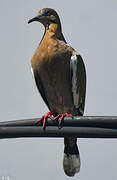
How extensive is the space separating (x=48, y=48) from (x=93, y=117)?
1.88m

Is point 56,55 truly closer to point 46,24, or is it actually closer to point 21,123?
point 46,24

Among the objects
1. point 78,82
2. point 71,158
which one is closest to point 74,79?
point 78,82

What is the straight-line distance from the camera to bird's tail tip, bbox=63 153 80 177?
3.69m

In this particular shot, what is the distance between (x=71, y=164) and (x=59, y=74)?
0.92 metres

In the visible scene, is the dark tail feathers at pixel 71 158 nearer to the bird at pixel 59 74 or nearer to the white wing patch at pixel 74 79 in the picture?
the bird at pixel 59 74

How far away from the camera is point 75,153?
3.81 metres

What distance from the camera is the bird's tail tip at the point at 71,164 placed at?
12.1ft

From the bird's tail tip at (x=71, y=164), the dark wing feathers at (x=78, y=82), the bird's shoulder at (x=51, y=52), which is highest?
the bird's shoulder at (x=51, y=52)

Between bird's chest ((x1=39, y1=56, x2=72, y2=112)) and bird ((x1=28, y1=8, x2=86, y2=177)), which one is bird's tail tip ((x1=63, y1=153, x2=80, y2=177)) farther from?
bird's chest ((x1=39, y1=56, x2=72, y2=112))

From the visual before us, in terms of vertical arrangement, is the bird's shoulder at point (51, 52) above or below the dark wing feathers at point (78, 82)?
above

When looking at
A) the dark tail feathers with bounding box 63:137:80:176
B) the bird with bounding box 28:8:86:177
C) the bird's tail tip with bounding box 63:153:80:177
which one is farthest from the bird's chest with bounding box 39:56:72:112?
the bird's tail tip with bounding box 63:153:80:177

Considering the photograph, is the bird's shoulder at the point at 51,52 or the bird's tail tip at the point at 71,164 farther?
the bird's tail tip at the point at 71,164

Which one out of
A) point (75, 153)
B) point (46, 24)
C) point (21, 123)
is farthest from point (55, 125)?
point (46, 24)

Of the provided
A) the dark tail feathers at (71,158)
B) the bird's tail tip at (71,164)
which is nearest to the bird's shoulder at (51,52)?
the dark tail feathers at (71,158)
